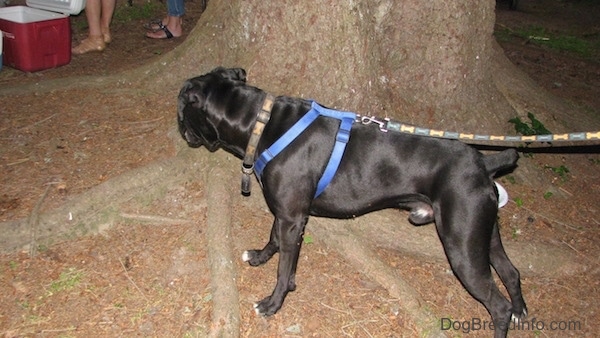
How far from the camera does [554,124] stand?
5.87 meters

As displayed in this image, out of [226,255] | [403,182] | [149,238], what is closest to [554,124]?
[403,182]

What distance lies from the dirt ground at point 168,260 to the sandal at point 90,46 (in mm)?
2043

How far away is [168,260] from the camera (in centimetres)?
400

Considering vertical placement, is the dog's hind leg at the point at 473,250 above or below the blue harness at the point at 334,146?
below

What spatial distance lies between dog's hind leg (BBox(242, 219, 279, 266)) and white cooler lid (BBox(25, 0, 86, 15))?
18.4 ft

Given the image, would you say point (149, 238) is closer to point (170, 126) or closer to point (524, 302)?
point (170, 126)

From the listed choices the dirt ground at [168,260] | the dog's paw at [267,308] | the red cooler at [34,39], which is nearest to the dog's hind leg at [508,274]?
the dirt ground at [168,260]

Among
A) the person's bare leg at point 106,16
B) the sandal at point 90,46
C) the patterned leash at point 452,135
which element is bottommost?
the sandal at point 90,46

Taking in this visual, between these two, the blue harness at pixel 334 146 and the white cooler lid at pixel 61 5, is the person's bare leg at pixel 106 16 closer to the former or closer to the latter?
the white cooler lid at pixel 61 5

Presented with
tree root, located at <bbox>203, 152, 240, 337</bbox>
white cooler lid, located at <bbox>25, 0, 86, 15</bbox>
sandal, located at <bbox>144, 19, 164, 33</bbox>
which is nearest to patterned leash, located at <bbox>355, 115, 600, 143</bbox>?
tree root, located at <bbox>203, 152, 240, 337</bbox>

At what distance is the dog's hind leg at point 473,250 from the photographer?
3.29 metres

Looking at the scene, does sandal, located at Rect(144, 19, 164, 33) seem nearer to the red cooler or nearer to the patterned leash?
the red cooler

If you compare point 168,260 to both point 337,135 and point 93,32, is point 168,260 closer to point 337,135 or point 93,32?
point 337,135

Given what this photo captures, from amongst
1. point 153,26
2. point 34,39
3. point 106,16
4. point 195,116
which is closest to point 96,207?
point 195,116
